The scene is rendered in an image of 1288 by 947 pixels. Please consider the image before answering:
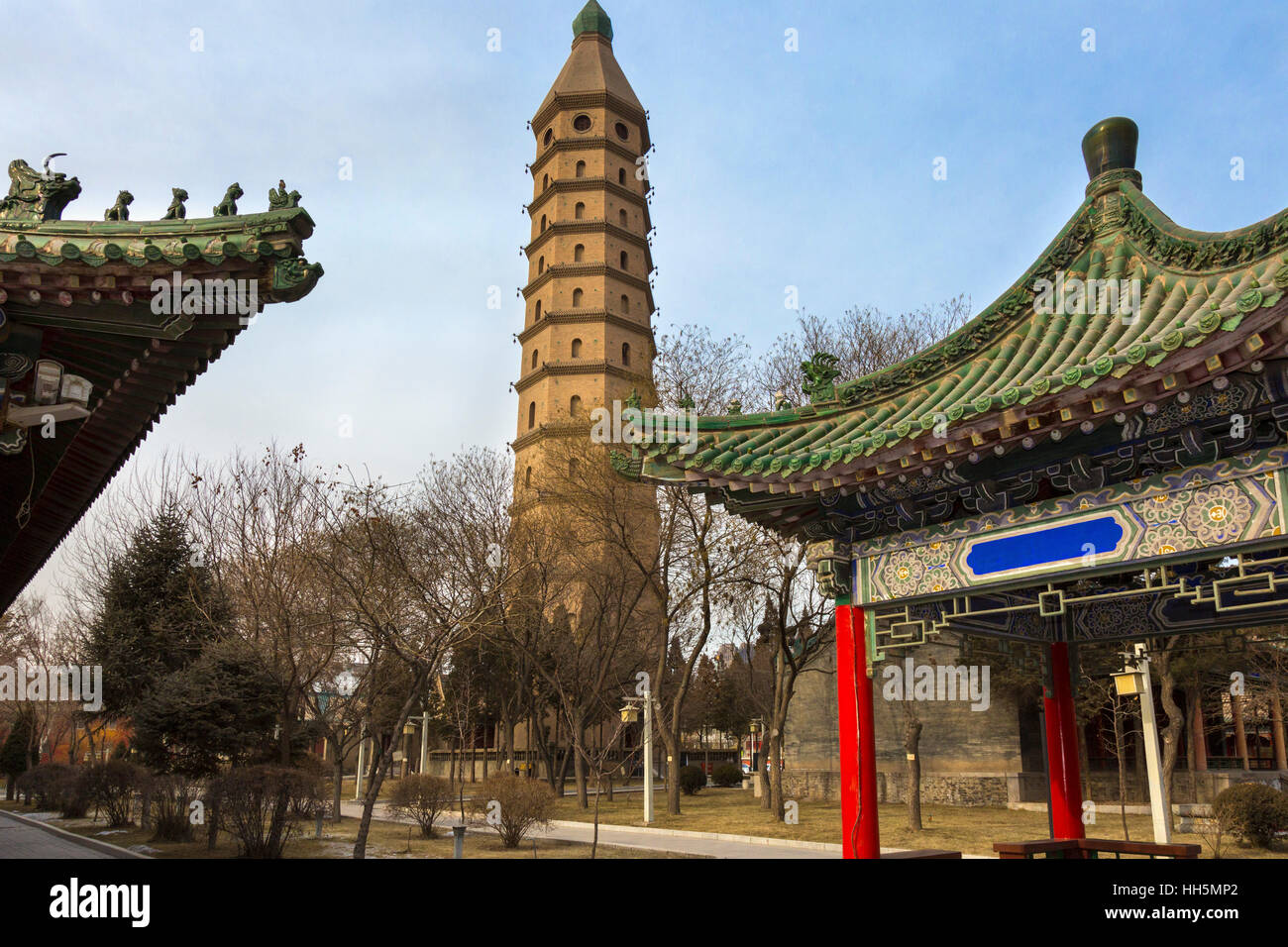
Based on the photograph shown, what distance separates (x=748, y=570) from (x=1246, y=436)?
1813 cm

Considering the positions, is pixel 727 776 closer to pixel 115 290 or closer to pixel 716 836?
pixel 716 836

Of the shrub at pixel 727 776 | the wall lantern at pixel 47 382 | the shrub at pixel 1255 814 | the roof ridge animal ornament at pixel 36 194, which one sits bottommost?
the shrub at pixel 727 776

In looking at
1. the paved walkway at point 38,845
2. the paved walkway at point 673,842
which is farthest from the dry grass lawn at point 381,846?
the paved walkway at point 673,842

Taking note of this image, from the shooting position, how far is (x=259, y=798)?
14.5 meters

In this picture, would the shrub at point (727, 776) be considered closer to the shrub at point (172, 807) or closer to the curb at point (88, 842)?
the curb at point (88, 842)

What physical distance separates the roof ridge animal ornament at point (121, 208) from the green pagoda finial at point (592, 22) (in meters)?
52.5

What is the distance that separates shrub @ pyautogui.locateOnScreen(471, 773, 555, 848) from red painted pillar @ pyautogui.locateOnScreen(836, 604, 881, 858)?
10.9m

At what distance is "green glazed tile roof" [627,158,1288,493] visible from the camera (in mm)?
5570

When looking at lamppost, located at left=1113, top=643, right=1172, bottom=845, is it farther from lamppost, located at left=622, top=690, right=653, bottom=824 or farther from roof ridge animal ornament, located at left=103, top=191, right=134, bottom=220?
roof ridge animal ornament, located at left=103, top=191, right=134, bottom=220

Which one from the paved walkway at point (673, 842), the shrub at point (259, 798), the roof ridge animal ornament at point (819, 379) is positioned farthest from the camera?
the paved walkway at point (673, 842)

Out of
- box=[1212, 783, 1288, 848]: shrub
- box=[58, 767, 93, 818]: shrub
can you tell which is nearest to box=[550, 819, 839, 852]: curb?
box=[1212, 783, 1288, 848]: shrub

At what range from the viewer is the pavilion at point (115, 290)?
5.54 metres

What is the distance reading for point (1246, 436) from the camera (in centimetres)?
594
